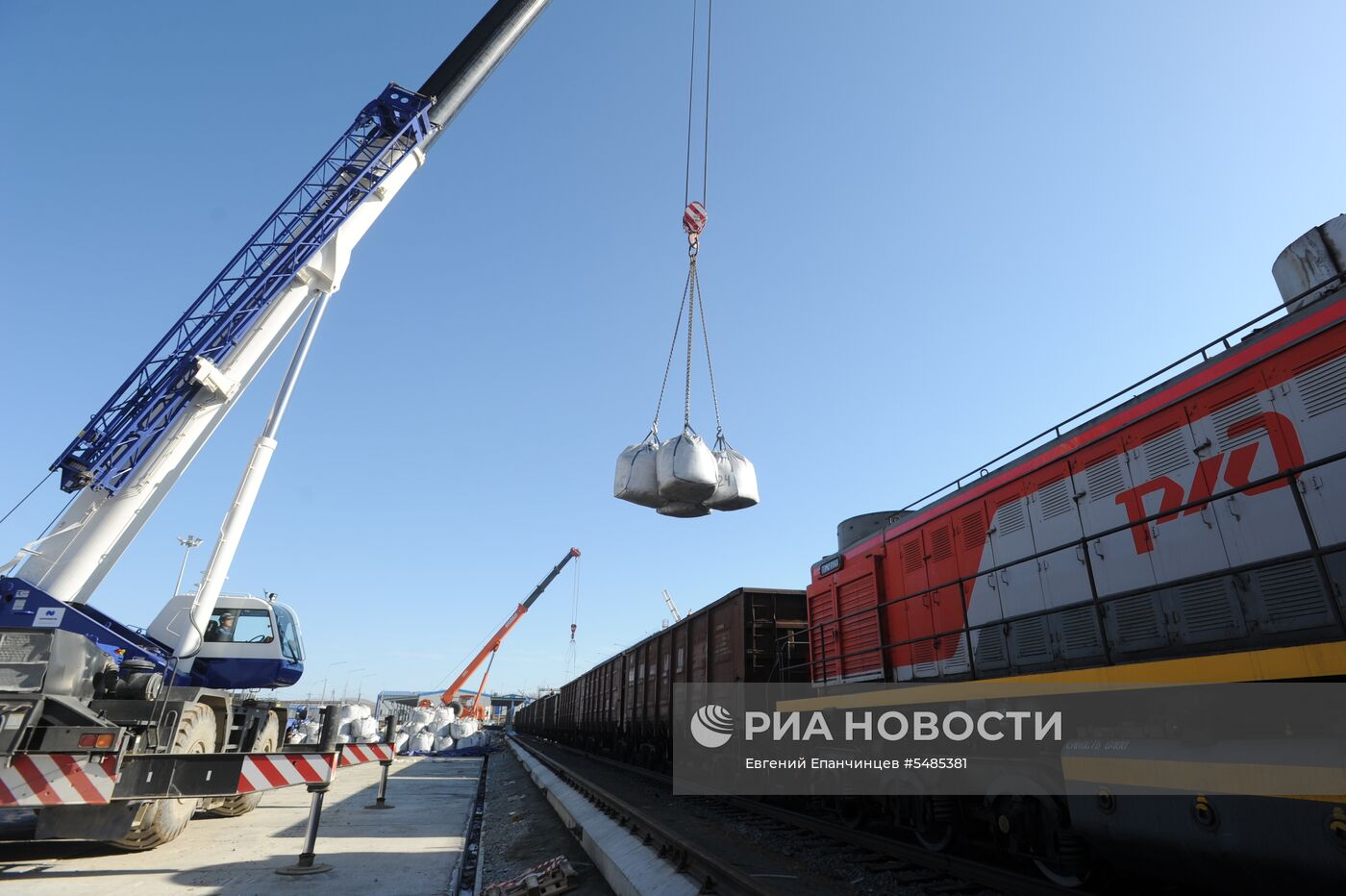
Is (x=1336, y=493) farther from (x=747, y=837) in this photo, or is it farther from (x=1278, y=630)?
(x=747, y=837)

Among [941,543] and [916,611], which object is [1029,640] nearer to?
[941,543]

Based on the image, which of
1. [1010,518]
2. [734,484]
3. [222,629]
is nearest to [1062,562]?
[1010,518]

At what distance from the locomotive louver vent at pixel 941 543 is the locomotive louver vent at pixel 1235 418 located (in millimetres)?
2948

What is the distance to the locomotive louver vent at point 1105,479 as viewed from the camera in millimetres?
5301

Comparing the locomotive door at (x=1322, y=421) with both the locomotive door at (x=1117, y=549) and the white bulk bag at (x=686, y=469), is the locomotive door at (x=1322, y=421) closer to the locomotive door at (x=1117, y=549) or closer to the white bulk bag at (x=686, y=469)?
the locomotive door at (x=1117, y=549)

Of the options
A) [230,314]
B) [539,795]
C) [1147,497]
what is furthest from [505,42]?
[539,795]

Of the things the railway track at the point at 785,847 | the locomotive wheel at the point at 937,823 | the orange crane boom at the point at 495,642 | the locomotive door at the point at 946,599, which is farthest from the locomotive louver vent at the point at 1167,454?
the orange crane boom at the point at 495,642

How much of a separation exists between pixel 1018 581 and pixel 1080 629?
894 millimetres

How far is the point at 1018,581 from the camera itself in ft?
19.8

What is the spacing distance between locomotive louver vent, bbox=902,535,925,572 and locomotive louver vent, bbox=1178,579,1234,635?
327cm

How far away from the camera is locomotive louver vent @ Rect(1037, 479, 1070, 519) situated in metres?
5.78

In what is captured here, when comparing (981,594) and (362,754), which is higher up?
(981,594)

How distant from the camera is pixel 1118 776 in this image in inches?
152

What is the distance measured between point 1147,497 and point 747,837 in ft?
18.1
